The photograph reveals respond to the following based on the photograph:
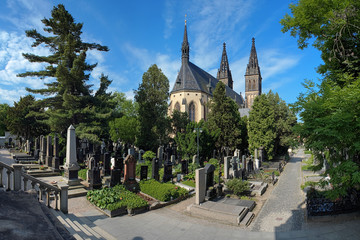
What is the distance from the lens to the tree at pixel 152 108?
87.7 feet

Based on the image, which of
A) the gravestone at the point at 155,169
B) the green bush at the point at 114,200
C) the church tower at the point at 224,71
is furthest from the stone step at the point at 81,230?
the church tower at the point at 224,71

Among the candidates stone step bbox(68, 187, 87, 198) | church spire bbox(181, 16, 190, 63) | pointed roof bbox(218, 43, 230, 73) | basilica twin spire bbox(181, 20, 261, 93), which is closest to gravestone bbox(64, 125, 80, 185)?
stone step bbox(68, 187, 87, 198)

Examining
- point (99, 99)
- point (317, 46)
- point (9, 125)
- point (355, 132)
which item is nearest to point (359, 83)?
point (355, 132)

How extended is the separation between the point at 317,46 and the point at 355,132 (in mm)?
4772

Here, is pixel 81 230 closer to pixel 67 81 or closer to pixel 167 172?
pixel 167 172

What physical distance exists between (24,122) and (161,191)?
109 ft

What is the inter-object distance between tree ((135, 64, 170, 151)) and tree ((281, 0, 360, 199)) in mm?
19313

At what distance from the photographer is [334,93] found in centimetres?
687

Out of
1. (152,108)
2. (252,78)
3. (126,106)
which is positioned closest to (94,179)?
(152,108)

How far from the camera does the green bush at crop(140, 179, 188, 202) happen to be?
1128cm

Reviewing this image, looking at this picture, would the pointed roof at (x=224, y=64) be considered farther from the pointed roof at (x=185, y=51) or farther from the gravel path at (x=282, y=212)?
the gravel path at (x=282, y=212)

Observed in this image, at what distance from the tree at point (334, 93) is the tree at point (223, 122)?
20.3 meters

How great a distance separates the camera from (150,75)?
28.3 m

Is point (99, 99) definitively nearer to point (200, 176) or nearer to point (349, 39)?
point (200, 176)
